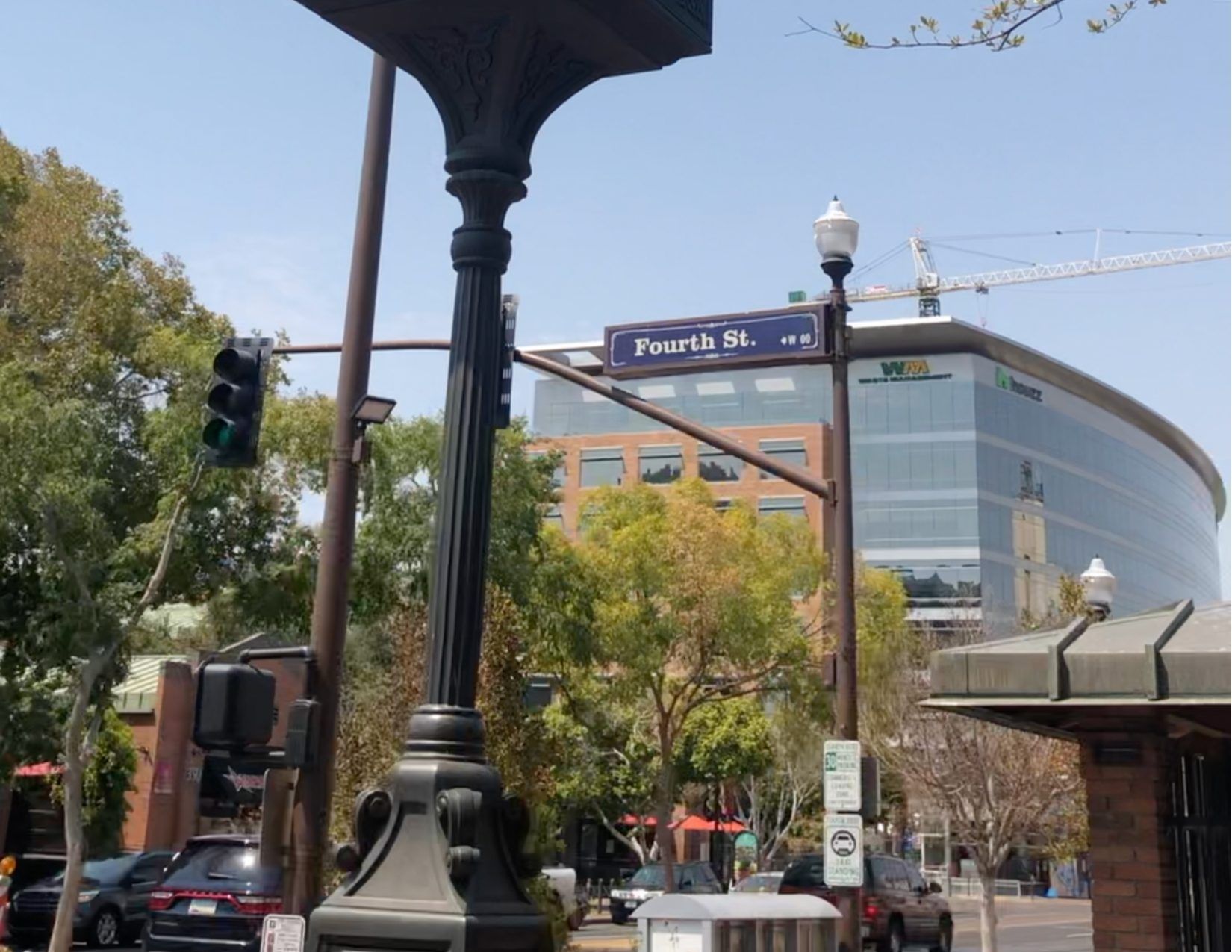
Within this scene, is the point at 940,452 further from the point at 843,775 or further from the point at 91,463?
the point at 843,775

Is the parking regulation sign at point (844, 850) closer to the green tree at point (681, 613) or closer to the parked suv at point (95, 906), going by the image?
the parked suv at point (95, 906)

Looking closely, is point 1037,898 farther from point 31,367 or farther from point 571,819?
point 31,367

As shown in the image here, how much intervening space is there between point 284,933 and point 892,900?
68.7 ft

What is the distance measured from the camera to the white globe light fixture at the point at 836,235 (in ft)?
45.9

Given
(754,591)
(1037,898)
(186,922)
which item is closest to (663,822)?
(754,591)

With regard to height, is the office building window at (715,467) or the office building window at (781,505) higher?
the office building window at (715,467)

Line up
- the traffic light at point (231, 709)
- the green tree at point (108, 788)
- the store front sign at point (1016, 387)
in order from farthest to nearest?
the store front sign at point (1016, 387) < the green tree at point (108, 788) < the traffic light at point (231, 709)

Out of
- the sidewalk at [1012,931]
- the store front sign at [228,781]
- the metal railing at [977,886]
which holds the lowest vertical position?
the metal railing at [977,886]

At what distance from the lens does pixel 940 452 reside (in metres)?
92.7

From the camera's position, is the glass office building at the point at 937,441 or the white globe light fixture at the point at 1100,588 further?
the glass office building at the point at 937,441

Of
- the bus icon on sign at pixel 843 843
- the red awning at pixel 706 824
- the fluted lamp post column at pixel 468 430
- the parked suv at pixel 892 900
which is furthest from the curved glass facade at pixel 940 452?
the fluted lamp post column at pixel 468 430

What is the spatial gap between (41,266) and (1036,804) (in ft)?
60.0

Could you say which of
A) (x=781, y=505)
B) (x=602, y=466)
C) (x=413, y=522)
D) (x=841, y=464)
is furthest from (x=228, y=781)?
(x=602, y=466)

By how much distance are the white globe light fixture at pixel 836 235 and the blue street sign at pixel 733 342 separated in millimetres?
885
